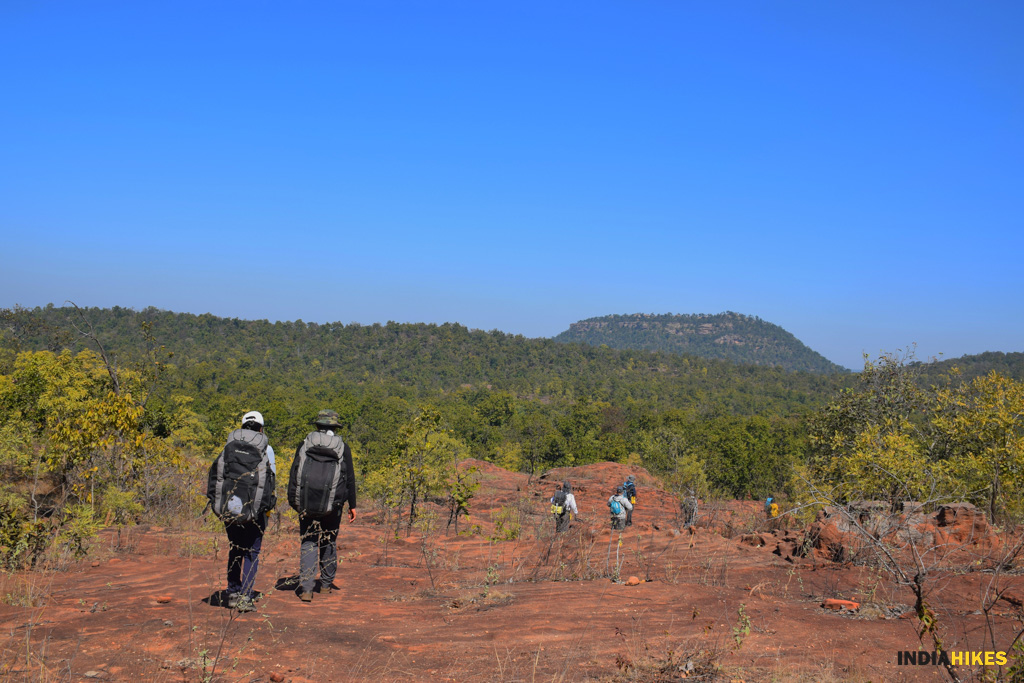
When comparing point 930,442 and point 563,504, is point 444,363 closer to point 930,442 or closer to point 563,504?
point 930,442

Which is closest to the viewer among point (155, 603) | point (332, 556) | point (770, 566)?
point (155, 603)

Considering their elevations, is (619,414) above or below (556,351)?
below

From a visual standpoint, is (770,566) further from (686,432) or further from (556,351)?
(556,351)

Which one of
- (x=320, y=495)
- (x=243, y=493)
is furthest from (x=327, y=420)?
(x=243, y=493)

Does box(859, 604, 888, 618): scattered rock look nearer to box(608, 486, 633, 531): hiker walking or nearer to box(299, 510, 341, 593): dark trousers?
box(299, 510, 341, 593): dark trousers

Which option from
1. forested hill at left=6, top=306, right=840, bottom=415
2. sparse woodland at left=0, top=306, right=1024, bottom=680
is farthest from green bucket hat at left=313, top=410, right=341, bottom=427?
forested hill at left=6, top=306, right=840, bottom=415

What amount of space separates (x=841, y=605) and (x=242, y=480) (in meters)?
5.08

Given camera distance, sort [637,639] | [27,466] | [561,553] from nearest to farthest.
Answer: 1. [637,639]
2. [561,553]
3. [27,466]

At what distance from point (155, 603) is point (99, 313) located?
131m

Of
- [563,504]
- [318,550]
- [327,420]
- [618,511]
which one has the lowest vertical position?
[618,511]

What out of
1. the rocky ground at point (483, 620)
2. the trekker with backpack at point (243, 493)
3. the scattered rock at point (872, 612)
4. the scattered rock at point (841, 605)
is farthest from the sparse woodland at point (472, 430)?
the trekker with backpack at point (243, 493)

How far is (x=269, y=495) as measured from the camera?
498 centimetres

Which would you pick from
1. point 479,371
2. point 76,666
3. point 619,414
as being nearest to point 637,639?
point 76,666

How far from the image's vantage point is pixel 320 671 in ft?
Result: 11.4
